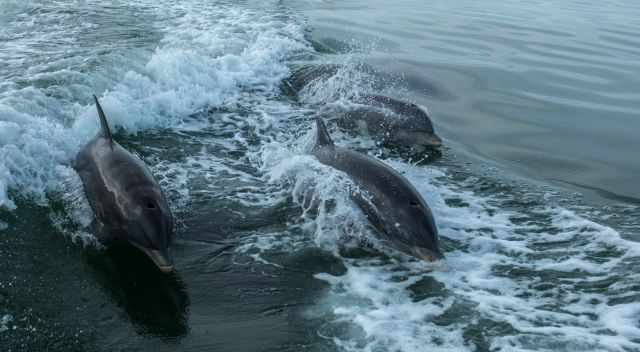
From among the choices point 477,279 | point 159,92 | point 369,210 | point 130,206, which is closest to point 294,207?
point 369,210

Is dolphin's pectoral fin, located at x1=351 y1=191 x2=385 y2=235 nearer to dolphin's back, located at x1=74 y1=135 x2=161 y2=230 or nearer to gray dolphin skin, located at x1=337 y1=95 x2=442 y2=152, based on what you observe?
dolphin's back, located at x1=74 y1=135 x2=161 y2=230

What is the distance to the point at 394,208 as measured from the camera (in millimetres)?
6715

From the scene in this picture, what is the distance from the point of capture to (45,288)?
17.4ft

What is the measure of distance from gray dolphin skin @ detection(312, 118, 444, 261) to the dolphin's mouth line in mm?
2364

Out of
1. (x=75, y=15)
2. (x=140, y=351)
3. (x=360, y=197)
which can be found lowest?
(x=140, y=351)

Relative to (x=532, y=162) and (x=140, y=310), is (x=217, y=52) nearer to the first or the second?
(x=532, y=162)

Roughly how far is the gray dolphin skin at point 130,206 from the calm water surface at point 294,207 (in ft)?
0.69

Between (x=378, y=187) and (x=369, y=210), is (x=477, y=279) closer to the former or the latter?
(x=369, y=210)

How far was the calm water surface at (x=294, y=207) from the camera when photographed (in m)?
5.05

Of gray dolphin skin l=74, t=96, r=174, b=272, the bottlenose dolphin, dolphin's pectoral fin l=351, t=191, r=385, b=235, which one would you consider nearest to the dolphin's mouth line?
gray dolphin skin l=74, t=96, r=174, b=272

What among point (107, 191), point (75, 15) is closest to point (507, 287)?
point (107, 191)

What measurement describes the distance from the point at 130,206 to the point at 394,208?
2873 mm

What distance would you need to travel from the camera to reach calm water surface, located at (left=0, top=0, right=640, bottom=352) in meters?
5.05

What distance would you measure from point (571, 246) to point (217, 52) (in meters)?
11.5
